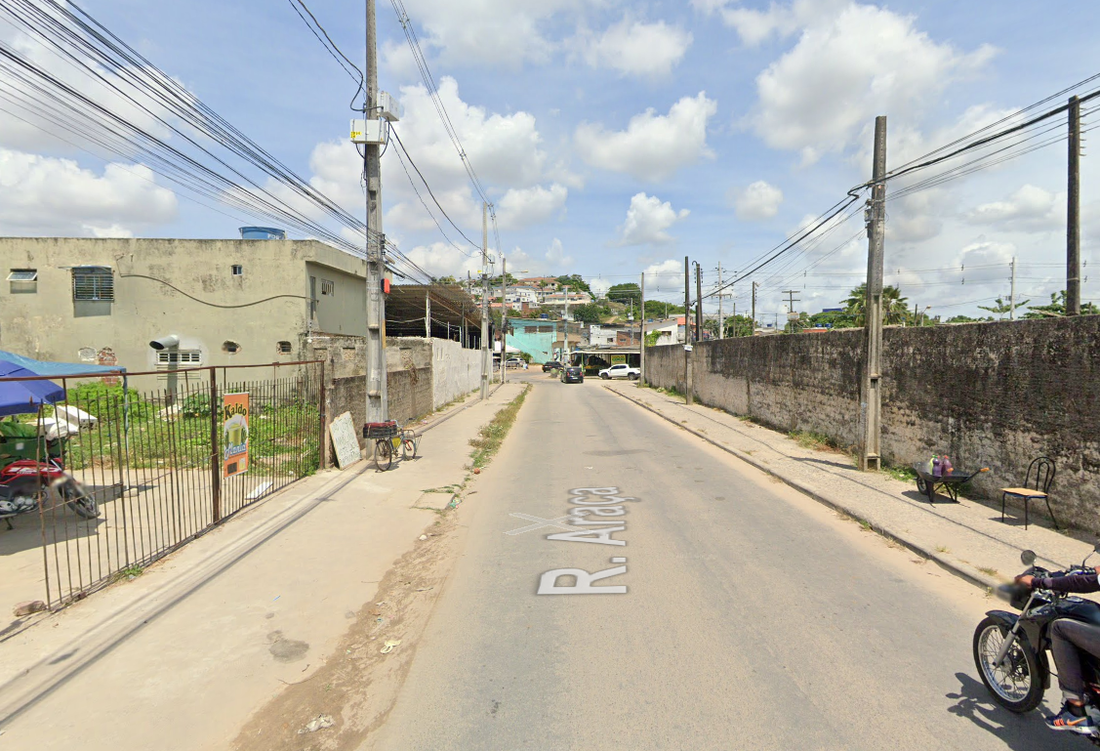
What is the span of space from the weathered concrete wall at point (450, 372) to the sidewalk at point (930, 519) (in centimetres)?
1416

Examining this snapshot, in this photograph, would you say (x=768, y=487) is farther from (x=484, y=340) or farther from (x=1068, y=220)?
(x=484, y=340)

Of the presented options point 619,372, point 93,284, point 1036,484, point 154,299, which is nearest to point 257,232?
point 154,299

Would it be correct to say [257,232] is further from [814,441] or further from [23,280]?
[814,441]

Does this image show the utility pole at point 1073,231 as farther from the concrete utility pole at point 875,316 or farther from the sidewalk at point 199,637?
the sidewalk at point 199,637

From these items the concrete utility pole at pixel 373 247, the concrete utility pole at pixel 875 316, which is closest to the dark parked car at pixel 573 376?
the concrete utility pole at pixel 373 247

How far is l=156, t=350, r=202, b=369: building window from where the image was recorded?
21.3 metres

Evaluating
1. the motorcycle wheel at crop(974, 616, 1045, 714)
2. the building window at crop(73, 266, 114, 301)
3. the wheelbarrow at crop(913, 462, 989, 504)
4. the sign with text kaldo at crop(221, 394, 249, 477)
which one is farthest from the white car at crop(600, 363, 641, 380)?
the motorcycle wheel at crop(974, 616, 1045, 714)

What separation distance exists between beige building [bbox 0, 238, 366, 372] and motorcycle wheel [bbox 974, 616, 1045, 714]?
20.5 meters

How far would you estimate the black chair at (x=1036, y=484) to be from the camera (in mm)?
7605

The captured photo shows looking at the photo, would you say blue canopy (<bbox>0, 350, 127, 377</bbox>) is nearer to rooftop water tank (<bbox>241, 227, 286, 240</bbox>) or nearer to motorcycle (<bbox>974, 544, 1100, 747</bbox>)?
motorcycle (<bbox>974, 544, 1100, 747</bbox>)

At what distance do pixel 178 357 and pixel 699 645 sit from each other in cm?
2197

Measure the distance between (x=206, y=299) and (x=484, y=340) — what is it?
13500 mm

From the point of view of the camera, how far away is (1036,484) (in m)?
8.02

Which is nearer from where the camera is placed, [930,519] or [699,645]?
[699,645]
